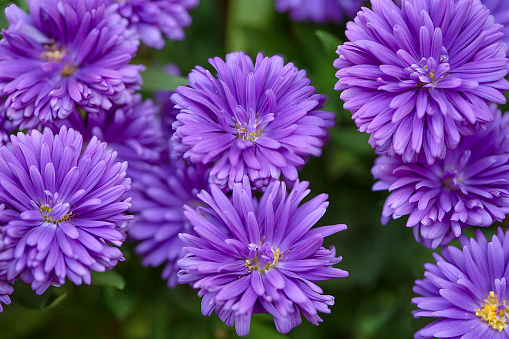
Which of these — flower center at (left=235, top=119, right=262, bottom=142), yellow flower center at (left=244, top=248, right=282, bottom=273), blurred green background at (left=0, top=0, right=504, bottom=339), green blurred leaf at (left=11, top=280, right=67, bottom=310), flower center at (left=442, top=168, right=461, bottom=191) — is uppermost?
flower center at (left=235, top=119, right=262, bottom=142)

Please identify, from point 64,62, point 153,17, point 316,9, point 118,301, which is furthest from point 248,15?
point 118,301

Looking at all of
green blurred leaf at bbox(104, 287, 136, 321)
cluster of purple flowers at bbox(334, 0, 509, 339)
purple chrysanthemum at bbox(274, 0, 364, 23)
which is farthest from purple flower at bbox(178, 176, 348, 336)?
purple chrysanthemum at bbox(274, 0, 364, 23)

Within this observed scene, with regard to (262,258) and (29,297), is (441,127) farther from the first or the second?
(29,297)

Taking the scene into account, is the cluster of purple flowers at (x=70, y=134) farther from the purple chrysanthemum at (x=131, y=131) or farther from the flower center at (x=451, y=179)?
the flower center at (x=451, y=179)

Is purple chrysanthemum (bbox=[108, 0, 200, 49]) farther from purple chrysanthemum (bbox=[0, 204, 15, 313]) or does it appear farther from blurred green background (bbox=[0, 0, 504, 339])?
purple chrysanthemum (bbox=[0, 204, 15, 313])

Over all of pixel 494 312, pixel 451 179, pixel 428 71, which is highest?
pixel 428 71

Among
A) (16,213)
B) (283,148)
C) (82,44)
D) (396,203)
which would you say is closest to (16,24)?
(82,44)
